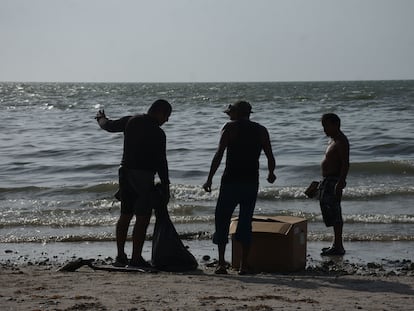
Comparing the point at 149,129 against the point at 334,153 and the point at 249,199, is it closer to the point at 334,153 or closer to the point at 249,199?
the point at 249,199

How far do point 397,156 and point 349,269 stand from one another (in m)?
11.8

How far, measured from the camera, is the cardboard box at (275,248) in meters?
8.35

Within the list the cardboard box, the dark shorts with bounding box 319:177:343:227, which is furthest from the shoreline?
the dark shorts with bounding box 319:177:343:227

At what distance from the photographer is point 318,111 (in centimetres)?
4016

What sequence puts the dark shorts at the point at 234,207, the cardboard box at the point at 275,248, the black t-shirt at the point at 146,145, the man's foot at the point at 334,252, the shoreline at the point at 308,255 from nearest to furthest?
1. the dark shorts at the point at 234,207
2. the black t-shirt at the point at 146,145
3. the cardboard box at the point at 275,248
4. the shoreline at the point at 308,255
5. the man's foot at the point at 334,252

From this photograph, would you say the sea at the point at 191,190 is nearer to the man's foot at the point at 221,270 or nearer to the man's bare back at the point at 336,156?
the man's bare back at the point at 336,156

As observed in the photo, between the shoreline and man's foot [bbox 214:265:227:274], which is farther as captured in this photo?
the shoreline

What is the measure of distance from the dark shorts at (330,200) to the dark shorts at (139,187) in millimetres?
2050

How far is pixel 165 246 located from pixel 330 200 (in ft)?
6.65

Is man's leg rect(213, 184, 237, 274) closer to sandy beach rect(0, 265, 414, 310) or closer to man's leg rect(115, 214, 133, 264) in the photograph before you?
sandy beach rect(0, 265, 414, 310)

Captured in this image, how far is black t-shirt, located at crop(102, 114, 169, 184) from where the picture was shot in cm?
825

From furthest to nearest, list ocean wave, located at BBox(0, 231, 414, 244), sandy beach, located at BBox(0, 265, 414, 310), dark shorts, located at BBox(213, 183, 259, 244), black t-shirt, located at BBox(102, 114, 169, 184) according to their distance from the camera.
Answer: ocean wave, located at BBox(0, 231, 414, 244) → black t-shirt, located at BBox(102, 114, 169, 184) → dark shorts, located at BBox(213, 183, 259, 244) → sandy beach, located at BBox(0, 265, 414, 310)

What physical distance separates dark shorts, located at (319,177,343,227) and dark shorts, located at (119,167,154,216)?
205cm

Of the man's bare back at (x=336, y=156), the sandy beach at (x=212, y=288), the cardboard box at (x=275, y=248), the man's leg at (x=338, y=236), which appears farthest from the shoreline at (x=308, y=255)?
the man's bare back at (x=336, y=156)
